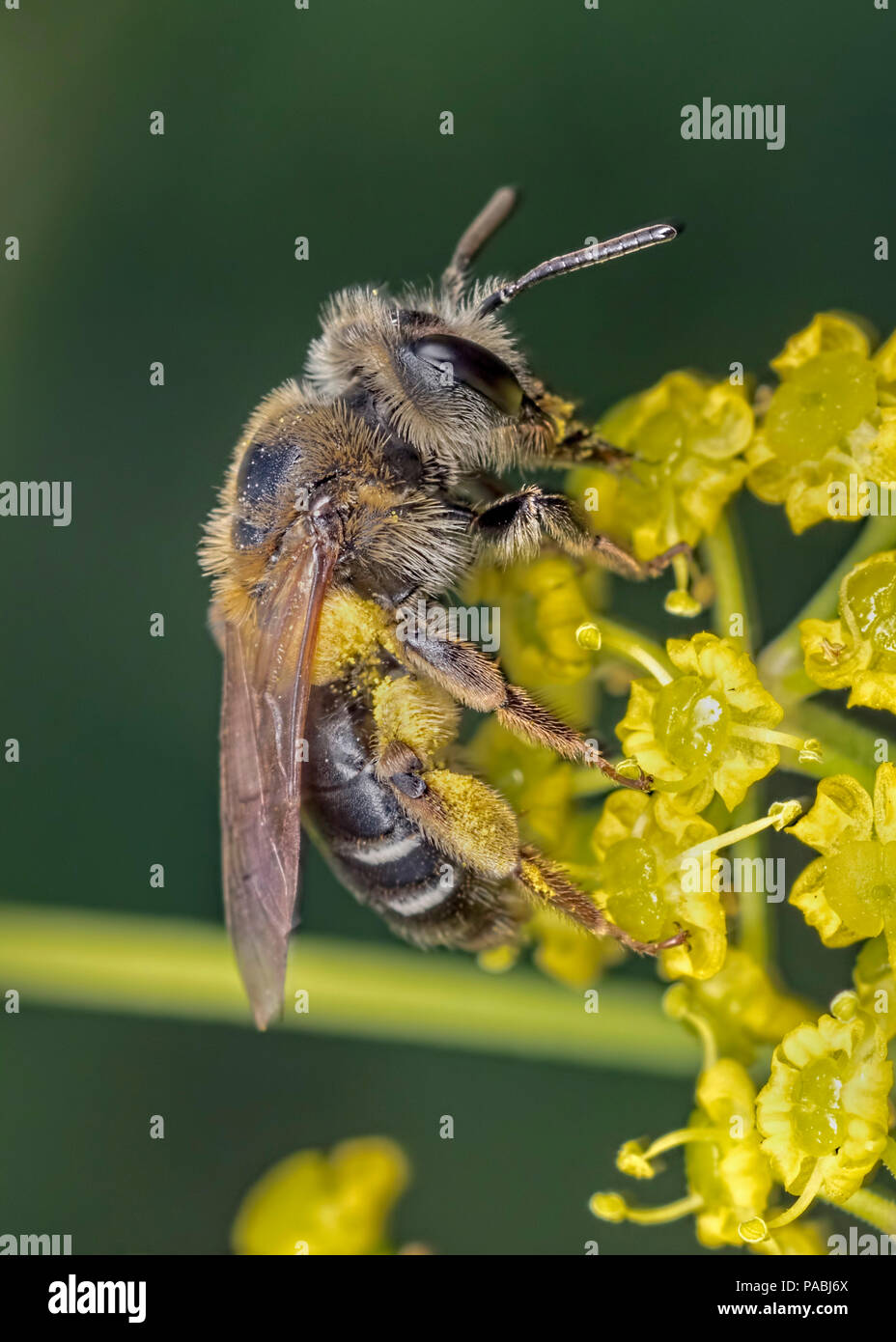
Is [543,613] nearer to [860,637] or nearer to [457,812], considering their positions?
[457,812]

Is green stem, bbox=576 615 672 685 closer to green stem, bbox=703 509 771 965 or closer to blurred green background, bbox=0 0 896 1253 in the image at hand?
green stem, bbox=703 509 771 965

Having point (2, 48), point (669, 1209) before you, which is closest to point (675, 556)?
point (669, 1209)

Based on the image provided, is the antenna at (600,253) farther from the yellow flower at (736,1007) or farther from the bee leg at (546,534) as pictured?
the yellow flower at (736,1007)

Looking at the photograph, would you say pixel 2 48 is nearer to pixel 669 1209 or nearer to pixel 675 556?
pixel 675 556

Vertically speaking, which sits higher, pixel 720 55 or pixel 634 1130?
pixel 720 55

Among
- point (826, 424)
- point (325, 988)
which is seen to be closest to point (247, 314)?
point (325, 988)
